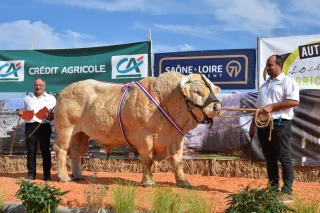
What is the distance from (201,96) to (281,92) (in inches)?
49.7

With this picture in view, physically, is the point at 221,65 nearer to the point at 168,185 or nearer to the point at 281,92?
the point at 168,185

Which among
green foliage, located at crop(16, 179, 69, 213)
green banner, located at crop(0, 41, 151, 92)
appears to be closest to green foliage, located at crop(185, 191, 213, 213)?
green foliage, located at crop(16, 179, 69, 213)

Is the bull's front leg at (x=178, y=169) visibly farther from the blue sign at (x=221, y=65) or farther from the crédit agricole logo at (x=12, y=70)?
the crédit agricole logo at (x=12, y=70)

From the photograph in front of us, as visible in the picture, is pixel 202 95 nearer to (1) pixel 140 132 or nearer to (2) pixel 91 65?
(1) pixel 140 132

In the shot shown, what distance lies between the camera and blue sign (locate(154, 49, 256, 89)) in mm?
9305

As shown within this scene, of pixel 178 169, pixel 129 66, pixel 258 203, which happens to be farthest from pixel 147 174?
pixel 129 66

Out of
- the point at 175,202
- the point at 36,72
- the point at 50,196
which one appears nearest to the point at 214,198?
the point at 175,202

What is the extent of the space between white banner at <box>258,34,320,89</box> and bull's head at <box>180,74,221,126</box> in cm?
250

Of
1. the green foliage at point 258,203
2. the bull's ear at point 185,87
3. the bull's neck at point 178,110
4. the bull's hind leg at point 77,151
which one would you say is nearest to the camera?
the green foliage at point 258,203

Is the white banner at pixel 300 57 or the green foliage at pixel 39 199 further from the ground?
the white banner at pixel 300 57

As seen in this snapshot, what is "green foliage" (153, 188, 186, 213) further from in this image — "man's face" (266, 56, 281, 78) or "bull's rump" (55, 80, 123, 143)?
"bull's rump" (55, 80, 123, 143)

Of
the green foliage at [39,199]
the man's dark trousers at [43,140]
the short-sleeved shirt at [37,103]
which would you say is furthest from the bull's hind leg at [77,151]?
the green foliage at [39,199]

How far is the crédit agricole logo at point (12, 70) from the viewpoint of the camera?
36.0ft

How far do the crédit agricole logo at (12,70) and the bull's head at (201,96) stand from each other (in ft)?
17.9
